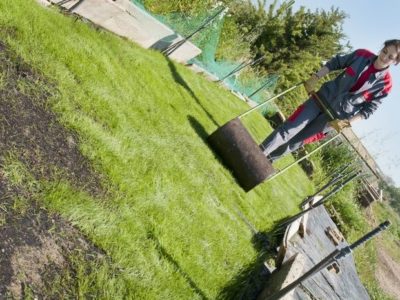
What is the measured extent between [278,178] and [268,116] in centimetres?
593

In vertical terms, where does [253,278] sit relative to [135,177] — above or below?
below

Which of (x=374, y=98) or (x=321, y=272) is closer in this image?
(x=374, y=98)

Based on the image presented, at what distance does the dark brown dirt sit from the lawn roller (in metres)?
2.62

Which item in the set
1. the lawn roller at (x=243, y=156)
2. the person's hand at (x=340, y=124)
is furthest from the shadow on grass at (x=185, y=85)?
the person's hand at (x=340, y=124)

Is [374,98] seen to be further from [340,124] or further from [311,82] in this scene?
[311,82]

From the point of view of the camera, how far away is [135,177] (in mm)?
3508

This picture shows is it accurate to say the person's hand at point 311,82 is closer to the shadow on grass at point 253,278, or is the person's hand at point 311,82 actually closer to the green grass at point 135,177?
the green grass at point 135,177

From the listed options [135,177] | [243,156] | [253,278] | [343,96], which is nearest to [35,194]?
[135,177]

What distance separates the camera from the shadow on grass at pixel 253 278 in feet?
12.0

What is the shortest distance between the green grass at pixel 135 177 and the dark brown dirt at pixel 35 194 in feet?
0.27

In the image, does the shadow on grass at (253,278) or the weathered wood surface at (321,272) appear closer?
the shadow on grass at (253,278)

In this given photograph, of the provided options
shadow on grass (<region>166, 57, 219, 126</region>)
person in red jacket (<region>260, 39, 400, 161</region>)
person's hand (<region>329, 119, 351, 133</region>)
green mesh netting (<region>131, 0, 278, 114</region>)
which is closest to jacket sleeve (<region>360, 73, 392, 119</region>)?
person in red jacket (<region>260, 39, 400, 161</region>)

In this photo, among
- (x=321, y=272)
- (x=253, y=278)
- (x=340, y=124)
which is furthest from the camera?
(x=321, y=272)

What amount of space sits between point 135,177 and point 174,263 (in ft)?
2.47
